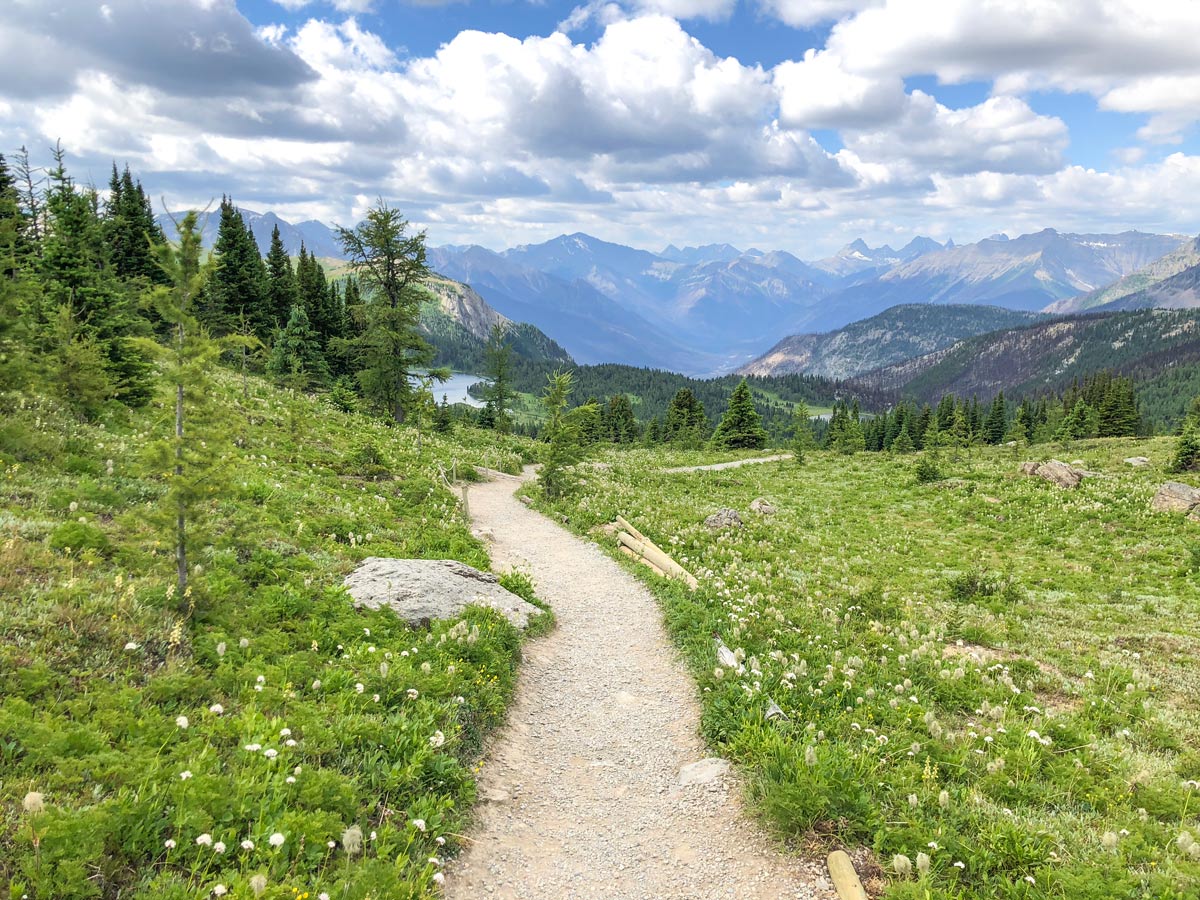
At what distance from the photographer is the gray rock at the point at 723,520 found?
22.8 m

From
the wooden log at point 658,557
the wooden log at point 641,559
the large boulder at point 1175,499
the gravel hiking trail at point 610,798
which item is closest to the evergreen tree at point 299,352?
the wooden log at point 658,557

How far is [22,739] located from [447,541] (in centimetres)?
1173

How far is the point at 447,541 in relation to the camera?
17328 millimetres

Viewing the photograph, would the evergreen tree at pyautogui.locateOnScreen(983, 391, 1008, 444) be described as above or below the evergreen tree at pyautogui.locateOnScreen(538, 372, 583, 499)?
below

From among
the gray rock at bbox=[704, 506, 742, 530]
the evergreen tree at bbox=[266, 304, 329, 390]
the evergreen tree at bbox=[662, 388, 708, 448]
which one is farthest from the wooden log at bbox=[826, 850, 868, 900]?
the evergreen tree at bbox=[662, 388, 708, 448]

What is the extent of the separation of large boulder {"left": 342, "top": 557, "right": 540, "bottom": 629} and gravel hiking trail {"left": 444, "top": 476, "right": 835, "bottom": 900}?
137 cm

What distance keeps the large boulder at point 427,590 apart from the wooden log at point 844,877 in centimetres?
763

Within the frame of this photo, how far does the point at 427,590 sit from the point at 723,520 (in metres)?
13.9

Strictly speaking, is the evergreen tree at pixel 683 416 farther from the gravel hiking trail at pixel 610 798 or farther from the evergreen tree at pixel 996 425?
the gravel hiking trail at pixel 610 798

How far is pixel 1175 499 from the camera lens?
24.0 metres

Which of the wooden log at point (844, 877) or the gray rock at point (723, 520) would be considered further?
the gray rock at point (723, 520)

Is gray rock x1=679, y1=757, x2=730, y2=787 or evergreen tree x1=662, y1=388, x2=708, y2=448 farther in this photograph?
evergreen tree x1=662, y1=388, x2=708, y2=448

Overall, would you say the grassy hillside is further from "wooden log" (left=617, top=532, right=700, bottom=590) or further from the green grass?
"wooden log" (left=617, top=532, right=700, bottom=590)

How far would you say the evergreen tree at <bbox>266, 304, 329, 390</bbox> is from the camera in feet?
159
